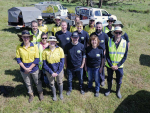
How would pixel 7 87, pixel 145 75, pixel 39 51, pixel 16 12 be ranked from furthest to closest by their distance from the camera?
1. pixel 16 12
2. pixel 145 75
3. pixel 7 87
4. pixel 39 51

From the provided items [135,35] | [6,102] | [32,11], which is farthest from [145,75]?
[32,11]

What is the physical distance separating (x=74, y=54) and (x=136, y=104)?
2450mm

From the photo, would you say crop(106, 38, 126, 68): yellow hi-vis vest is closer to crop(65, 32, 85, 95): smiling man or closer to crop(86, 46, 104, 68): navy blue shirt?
crop(86, 46, 104, 68): navy blue shirt

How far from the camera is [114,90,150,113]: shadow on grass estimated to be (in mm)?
3314

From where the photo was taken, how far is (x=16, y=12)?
9180 mm

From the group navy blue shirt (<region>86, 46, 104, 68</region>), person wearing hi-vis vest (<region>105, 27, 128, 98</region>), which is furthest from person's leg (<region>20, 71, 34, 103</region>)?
person wearing hi-vis vest (<region>105, 27, 128, 98</region>)

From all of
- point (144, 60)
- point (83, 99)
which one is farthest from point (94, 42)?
point (144, 60)

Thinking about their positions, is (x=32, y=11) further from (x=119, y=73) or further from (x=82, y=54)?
(x=119, y=73)

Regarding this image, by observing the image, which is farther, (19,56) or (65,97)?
(65,97)

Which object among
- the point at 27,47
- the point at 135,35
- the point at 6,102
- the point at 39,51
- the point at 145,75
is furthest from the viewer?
the point at 135,35

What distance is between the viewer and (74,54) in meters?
3.27

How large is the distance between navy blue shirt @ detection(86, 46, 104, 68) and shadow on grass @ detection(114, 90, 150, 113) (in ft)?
4.75

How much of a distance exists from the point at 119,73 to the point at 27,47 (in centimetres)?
268

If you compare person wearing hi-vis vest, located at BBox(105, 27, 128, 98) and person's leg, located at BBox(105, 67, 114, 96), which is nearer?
person wearing hi-vis vest, located at BBox(105, 27, 128, 98)
